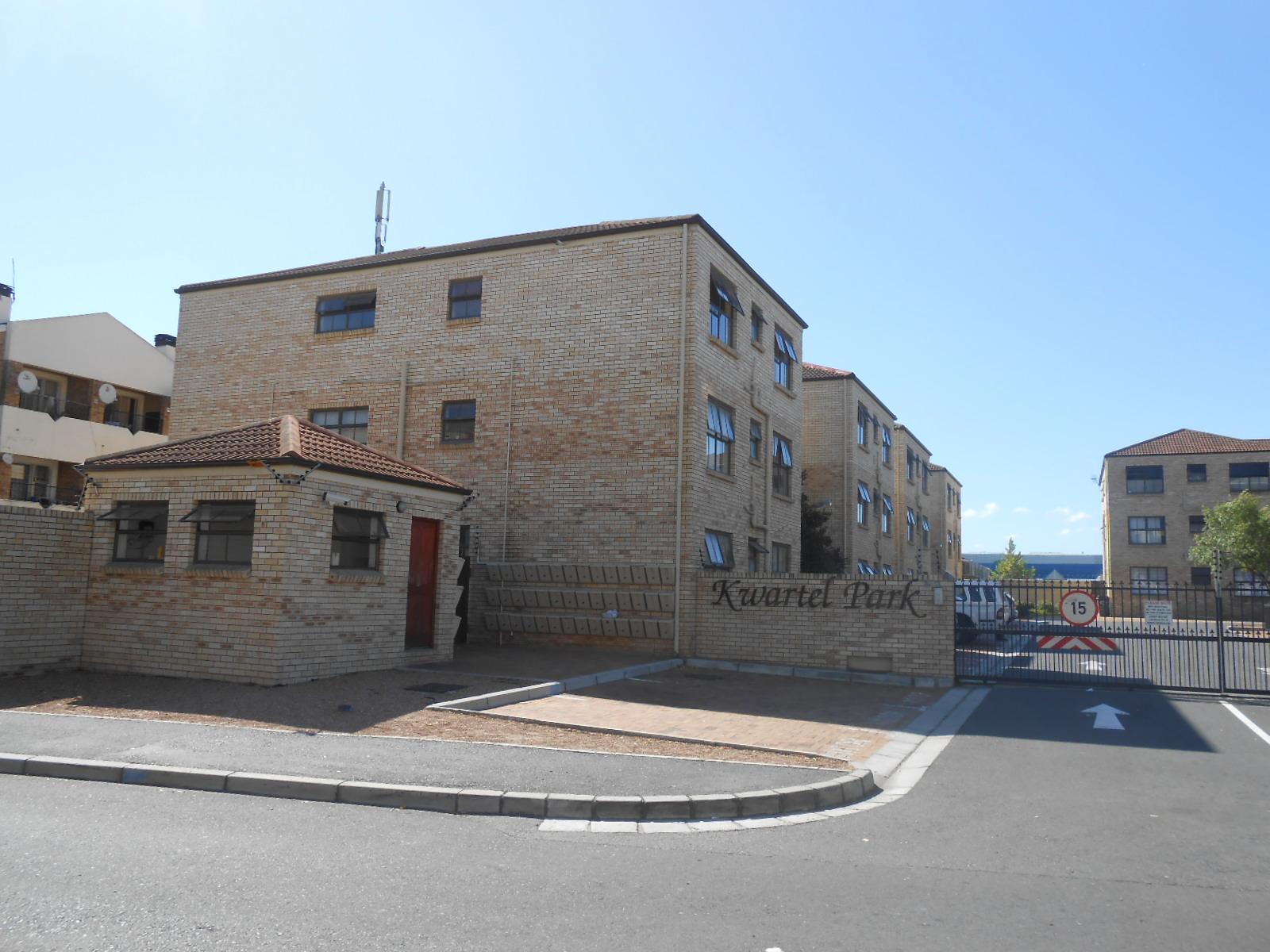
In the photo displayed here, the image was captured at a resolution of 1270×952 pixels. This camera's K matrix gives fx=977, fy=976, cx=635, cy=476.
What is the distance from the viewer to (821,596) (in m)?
17.0

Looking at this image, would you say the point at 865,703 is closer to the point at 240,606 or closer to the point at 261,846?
the point at 240,606

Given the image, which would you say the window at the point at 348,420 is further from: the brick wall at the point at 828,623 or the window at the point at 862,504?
the window at the point at 862,504

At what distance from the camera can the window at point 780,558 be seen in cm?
2342

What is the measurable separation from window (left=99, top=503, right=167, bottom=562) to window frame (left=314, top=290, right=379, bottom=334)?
871cm

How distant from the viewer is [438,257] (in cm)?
2094

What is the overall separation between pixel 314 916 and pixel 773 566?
19.3m

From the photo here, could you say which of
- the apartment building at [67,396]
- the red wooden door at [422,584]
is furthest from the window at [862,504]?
the apartment building at [67,396]

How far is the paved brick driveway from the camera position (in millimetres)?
10258

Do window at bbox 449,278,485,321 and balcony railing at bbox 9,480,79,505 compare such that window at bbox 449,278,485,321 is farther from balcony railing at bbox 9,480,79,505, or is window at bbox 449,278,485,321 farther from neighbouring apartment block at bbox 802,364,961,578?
balcony railing at bbox 9,480,79,505

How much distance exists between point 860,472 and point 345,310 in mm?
18192

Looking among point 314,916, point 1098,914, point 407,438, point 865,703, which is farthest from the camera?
point 407,438

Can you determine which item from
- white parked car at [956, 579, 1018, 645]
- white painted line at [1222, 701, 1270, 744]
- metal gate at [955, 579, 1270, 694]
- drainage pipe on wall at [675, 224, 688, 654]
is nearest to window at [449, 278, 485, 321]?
drainage pipe on wall at [675, 224, 688, 654]

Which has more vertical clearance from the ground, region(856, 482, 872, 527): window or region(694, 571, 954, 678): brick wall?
region(856, 482, 872, 527): window

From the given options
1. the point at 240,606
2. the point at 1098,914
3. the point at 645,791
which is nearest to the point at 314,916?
Answer: the point at 645,791
